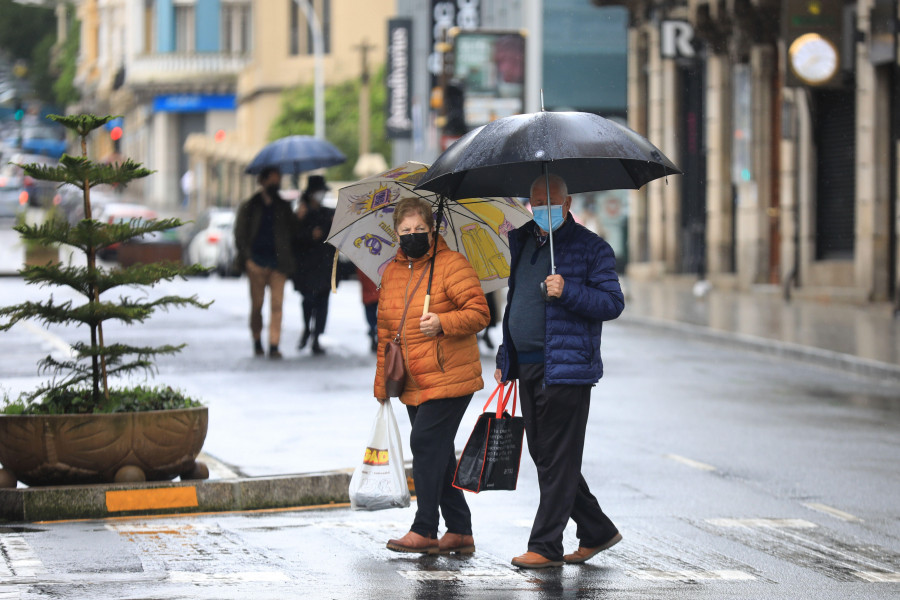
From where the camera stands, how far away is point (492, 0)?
5694 centimetres

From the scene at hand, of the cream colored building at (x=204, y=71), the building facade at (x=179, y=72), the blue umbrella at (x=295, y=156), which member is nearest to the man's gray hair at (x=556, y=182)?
the blue umbrella at (x=295, y=156)

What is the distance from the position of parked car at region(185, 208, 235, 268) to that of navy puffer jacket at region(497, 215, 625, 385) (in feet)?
99.8

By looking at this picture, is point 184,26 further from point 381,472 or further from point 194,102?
point 381,472

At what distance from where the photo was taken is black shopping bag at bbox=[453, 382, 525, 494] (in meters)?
7.48

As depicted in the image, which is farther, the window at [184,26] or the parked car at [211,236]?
the window at [184,26]

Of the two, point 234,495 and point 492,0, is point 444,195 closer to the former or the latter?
point 234,495

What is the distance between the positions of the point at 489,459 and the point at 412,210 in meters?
1.19

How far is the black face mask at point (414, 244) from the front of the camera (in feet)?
24.8

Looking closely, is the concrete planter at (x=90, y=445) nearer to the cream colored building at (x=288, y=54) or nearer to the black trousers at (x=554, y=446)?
the black trousers at (x=554, y=446)

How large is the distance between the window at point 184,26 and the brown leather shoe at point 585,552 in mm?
86951

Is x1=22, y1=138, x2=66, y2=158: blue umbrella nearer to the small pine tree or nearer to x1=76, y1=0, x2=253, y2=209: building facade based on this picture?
x1=76, y1=0, x2=253, y2=209: building facade

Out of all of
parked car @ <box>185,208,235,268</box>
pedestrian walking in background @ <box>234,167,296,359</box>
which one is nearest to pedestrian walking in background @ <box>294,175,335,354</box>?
pedestrian walking in background @ <box>234,167,296,359</box>

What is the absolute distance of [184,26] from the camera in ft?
303

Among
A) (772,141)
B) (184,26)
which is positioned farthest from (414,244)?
(184,26)
